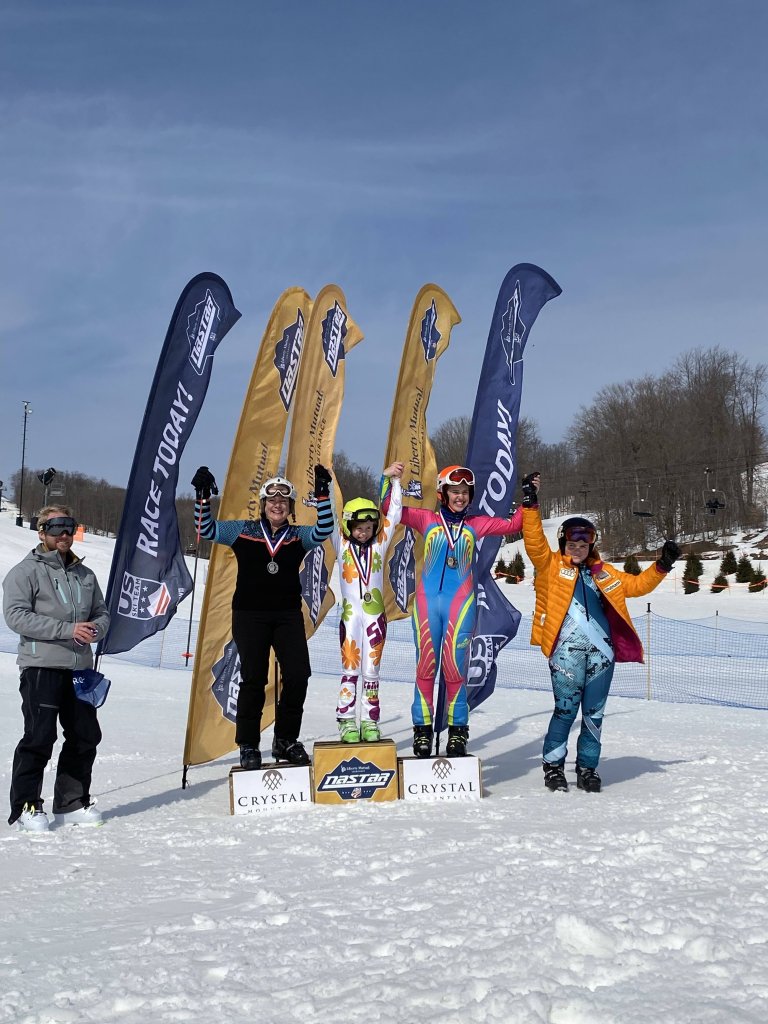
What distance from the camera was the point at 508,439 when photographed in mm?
7832

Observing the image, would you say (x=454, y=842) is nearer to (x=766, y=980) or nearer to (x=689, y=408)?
(x=766, y=980)

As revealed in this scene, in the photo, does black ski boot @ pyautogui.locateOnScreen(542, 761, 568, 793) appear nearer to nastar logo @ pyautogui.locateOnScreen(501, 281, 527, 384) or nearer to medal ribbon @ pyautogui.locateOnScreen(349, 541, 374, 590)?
medal ribbon @ pyautogui.locateOnScreen(349, 541, 374, 590)

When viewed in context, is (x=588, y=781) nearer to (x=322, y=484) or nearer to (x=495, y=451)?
(x=322, y=484)

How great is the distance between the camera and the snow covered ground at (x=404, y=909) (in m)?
2.58

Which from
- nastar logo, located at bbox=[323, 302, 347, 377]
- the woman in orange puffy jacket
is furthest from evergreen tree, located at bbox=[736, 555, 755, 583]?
the woman in orange puffy jacket

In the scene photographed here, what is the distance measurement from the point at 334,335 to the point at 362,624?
3.41m

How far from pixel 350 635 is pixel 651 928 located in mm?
3280

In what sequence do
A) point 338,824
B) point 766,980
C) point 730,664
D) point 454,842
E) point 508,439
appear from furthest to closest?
point 730,664 → point 508,439 → point 338,824 → point 454,842 → point 766,980

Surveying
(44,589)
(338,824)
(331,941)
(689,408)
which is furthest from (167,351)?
(689,408)

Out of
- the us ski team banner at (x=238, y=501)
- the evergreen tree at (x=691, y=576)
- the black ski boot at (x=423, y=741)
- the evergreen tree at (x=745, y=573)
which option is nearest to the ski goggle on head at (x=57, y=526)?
the us ski team banner at (x=238, y=501)

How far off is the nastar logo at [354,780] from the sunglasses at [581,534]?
1.98 m

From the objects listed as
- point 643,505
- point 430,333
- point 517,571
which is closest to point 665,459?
point 643,505

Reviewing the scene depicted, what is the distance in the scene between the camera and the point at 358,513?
6.11 metres

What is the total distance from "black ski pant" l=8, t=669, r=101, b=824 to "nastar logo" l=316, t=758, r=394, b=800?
1.41 meters
